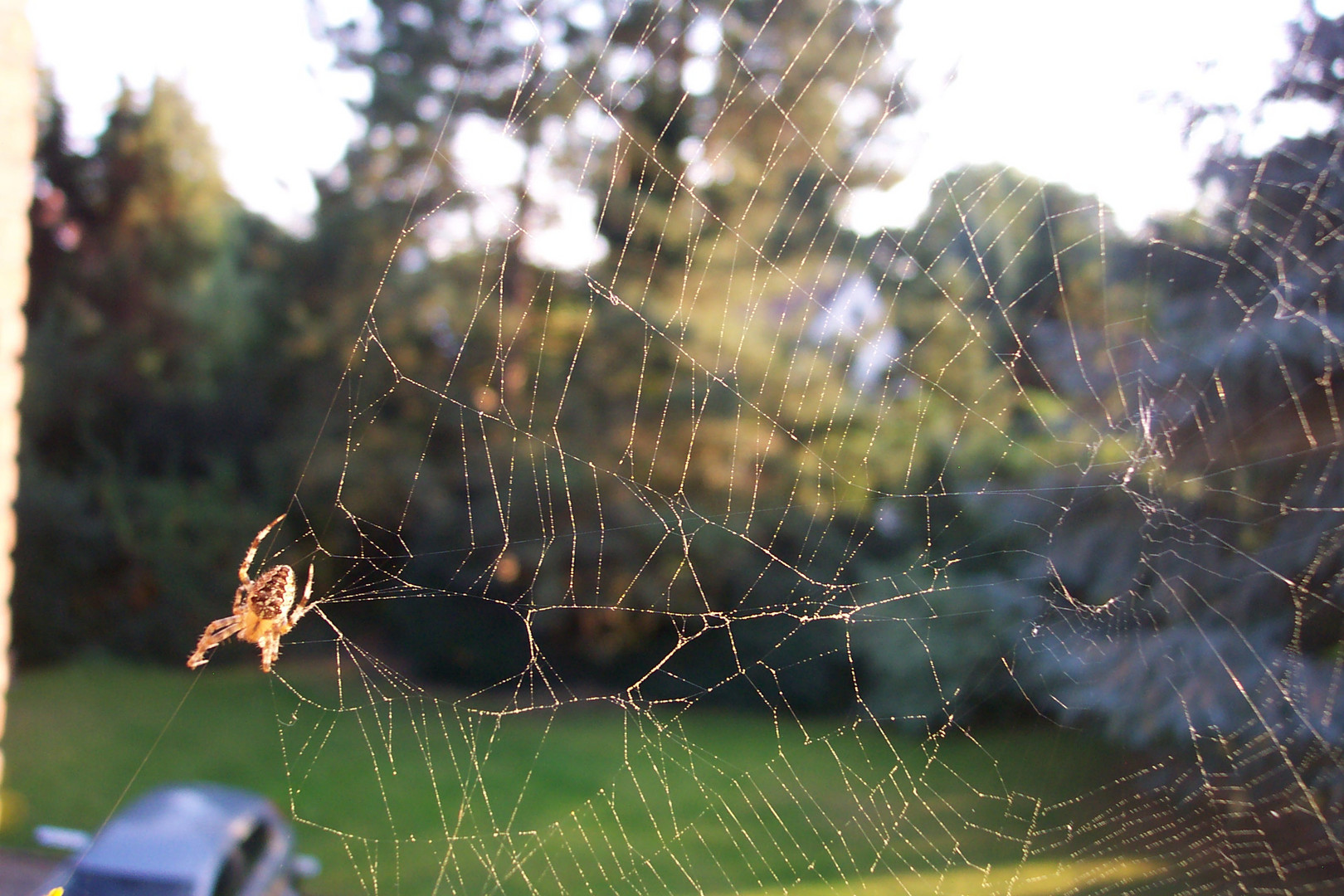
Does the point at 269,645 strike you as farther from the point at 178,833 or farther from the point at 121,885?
the point at 178,833

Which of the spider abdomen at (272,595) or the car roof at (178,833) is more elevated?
the spider abdomen at (272,595)

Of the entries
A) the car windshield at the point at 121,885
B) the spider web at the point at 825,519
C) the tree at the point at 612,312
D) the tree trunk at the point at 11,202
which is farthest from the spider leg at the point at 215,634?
the tree at the point at 612,312

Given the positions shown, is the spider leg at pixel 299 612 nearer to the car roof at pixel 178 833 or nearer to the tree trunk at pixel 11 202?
the car roof at pixel 178 833

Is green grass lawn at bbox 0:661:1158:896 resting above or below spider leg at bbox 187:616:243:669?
below

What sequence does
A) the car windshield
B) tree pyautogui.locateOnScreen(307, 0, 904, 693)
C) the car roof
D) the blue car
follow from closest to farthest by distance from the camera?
the car windshield → the blue car → the car roof → tree pyautogui.locateOnScreen(307, 0, 904, 693)

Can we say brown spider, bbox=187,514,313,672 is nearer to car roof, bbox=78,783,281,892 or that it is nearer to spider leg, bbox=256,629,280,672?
spider leg, bbox=256,629,280,672

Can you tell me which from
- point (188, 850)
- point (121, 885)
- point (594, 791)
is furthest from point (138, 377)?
point (121, 885)

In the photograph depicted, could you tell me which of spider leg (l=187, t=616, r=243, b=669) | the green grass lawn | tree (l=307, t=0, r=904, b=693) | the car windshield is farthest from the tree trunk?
tree (l=307, t=0, r=904, b=693)

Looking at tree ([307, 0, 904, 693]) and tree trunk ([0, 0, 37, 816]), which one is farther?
tree ([307, 0, 904, 693])
